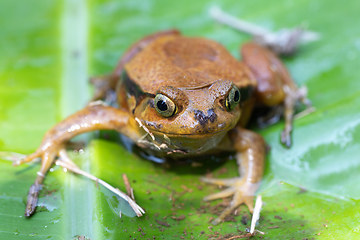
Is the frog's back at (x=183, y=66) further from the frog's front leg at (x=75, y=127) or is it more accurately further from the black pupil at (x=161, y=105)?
the frog's front leg at (x=75, y=127)

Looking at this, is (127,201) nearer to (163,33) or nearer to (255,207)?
(255,207)

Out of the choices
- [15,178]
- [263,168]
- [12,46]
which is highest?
[12,46]

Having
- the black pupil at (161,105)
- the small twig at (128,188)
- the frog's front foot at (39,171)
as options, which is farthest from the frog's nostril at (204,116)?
the frog's front foot at (39,171)

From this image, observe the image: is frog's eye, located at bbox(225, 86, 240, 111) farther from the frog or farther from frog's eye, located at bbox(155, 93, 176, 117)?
frog's eye, located at bbox(155, 93, 176, 117)

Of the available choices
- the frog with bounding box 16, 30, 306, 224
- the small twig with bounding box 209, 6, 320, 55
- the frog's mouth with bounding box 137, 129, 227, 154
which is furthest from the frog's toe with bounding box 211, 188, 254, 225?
the small twig with bounding box 209, 6, 320, 55

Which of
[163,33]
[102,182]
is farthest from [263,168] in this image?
[163,33]

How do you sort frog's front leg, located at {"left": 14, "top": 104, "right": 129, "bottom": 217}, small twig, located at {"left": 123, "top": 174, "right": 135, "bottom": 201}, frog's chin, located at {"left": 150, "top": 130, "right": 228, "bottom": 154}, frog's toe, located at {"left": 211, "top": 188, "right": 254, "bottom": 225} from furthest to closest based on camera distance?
frog's front leg, located at {"left": 14, "top": 104, "right": 129, "bottom": 217} < frog's toe, located at {"left": 211, "top": 188, "right": 254, "bottom": 225} < small twig, located at {"left": 123, "top": 174, "right": 135, "bottom": 201} < frog's chin, located at {"left": 150, "top": 130, "right": 228, "bottom": 154}
